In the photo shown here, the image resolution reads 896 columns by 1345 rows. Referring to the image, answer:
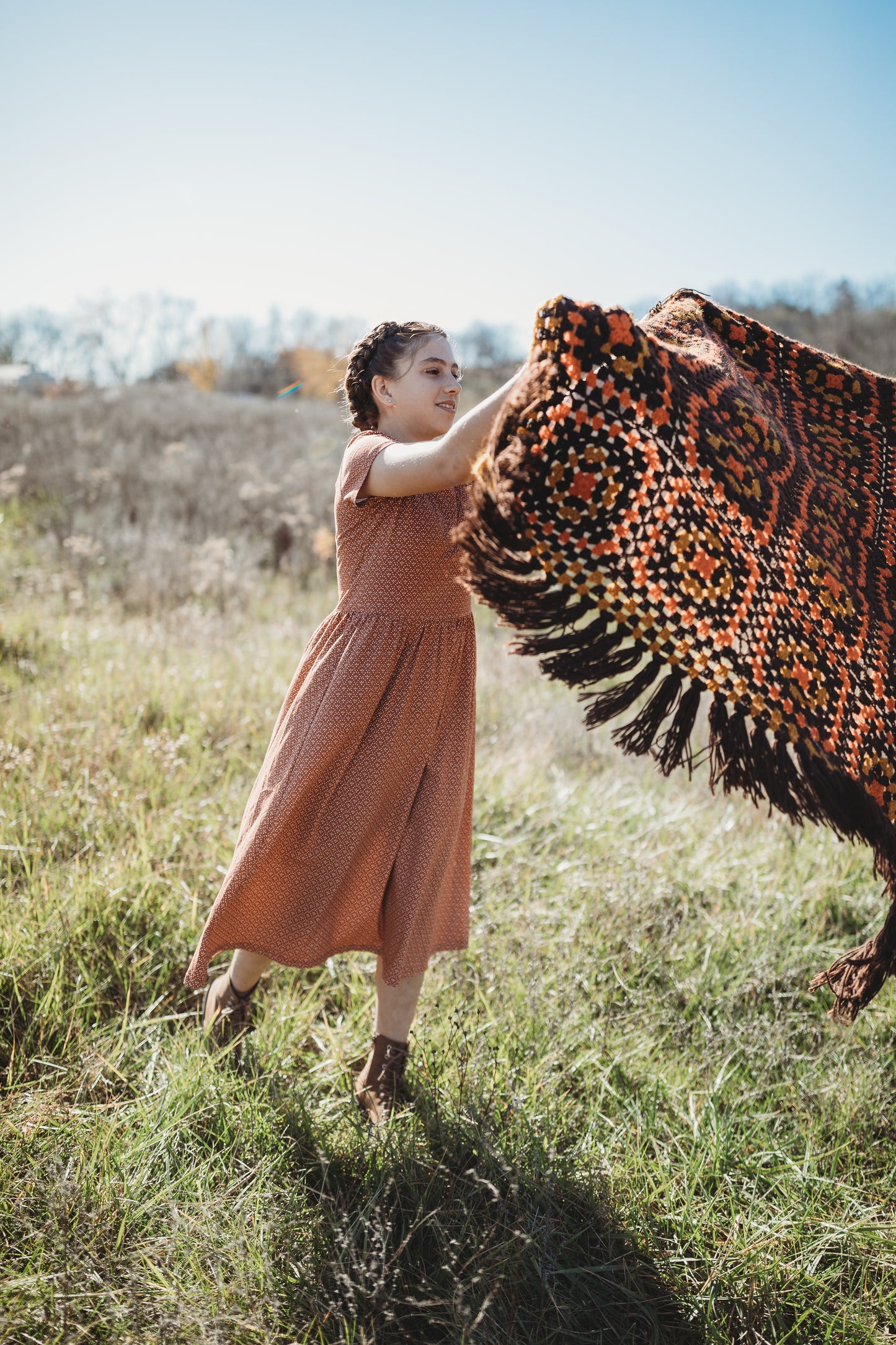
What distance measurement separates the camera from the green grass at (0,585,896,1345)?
158 cm

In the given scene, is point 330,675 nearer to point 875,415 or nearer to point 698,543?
point 698,543

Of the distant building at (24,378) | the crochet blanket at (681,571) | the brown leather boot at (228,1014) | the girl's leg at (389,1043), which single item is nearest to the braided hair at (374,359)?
the crochet blanket at (681,571)

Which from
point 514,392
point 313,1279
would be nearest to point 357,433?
point 514,392

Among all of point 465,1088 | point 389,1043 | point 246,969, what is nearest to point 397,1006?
point 389,1043

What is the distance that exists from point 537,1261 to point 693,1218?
413mm

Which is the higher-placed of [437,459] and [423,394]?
[423,394]

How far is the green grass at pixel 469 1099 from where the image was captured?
62.4 inches

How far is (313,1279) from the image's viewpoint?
1.57 meters

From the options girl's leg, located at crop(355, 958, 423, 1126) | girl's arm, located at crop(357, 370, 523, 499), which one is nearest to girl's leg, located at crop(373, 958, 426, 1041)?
girl's leg, located at crop(355, 958, 423, 1126)

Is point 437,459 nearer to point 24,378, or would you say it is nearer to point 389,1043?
point 389,1043

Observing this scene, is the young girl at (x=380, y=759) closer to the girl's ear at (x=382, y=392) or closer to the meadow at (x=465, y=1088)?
the girl's ear at (x=382, y=392)

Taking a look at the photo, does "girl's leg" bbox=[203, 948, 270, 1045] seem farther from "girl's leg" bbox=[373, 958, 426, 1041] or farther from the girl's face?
the girl's face

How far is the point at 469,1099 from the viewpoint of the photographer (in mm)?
2000

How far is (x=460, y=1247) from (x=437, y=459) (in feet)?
5.26
